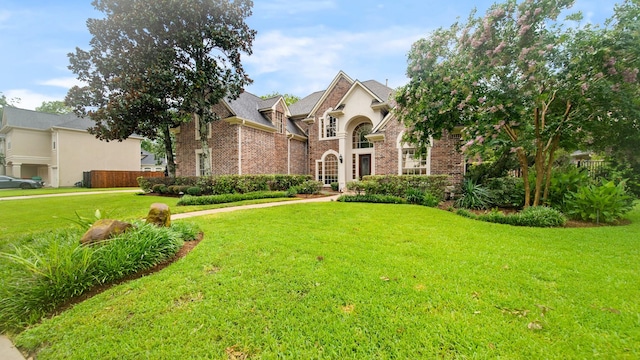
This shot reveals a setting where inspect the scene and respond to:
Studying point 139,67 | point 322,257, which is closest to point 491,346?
A: point 322,257

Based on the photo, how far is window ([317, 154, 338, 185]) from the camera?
17.4 m

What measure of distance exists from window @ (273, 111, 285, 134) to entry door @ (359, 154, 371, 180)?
5.90 m

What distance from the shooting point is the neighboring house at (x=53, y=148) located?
2148 centimetres

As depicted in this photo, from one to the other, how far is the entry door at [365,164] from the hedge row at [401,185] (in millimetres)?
4812

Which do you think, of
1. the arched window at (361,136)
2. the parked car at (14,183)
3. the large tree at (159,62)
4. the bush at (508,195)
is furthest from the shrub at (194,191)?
the parked car at (14,183)

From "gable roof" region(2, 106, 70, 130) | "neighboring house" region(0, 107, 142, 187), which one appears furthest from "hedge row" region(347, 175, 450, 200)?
"gable roof" region(2, 106, 70, 130)

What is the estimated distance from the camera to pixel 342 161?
16.3m

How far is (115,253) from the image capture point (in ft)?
11.1

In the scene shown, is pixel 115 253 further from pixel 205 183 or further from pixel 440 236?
pixel 205 183

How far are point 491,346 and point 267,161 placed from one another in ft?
49.8

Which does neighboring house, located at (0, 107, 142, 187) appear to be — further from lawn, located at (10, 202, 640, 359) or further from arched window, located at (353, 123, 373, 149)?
lawn, located at (10, 202, 640, 359)

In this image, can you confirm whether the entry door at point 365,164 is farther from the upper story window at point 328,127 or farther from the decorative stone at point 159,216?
the decorative stone at point 159,216

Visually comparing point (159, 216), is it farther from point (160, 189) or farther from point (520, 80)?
point (160, 189)

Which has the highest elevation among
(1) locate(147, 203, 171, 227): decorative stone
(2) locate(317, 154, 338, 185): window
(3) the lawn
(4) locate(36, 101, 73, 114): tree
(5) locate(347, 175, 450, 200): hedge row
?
(4) locate(36, 101, 73, 114): tree
